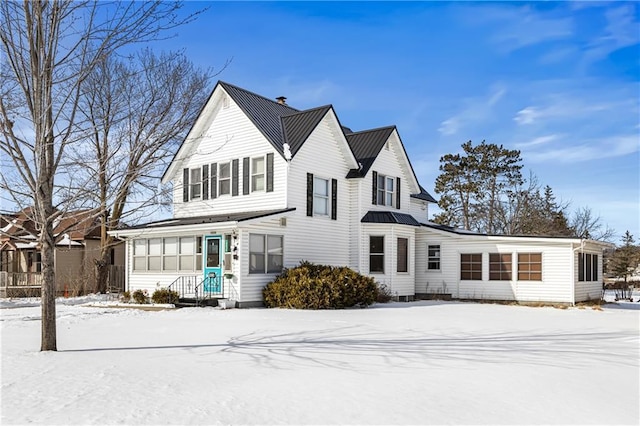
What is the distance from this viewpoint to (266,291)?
806 inches

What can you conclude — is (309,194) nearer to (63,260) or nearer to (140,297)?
(140,297)

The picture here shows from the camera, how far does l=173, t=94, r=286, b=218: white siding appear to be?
73.0 feet

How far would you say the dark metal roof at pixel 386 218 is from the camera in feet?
80.2

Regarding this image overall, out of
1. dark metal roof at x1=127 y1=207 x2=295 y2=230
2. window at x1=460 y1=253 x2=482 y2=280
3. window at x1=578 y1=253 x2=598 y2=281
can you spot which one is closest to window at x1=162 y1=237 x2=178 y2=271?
dark metal roof at x1=127 y1=207 x2=295 y2=230

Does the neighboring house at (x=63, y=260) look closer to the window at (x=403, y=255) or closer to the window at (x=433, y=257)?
the window at (x=403, y=255)

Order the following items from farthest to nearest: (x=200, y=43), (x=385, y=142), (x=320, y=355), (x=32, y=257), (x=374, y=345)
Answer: (x=32, y=257)
(x=385, y=142)
(x=200, y=43)
(x=374, y=345)
(x=320, y=355)

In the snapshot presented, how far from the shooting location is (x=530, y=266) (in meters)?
24.0

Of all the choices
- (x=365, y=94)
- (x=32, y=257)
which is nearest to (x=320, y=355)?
(x=365, y=94)

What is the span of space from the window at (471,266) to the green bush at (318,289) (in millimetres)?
6255

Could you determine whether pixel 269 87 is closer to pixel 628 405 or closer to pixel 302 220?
pixel 302 220

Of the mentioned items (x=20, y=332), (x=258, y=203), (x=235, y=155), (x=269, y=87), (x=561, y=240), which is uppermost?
(x=269, y=87)

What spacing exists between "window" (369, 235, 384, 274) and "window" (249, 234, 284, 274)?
4745 millimetres

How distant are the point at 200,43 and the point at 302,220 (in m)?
10.7

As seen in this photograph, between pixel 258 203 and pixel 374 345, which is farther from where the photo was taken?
pixel 258 203
